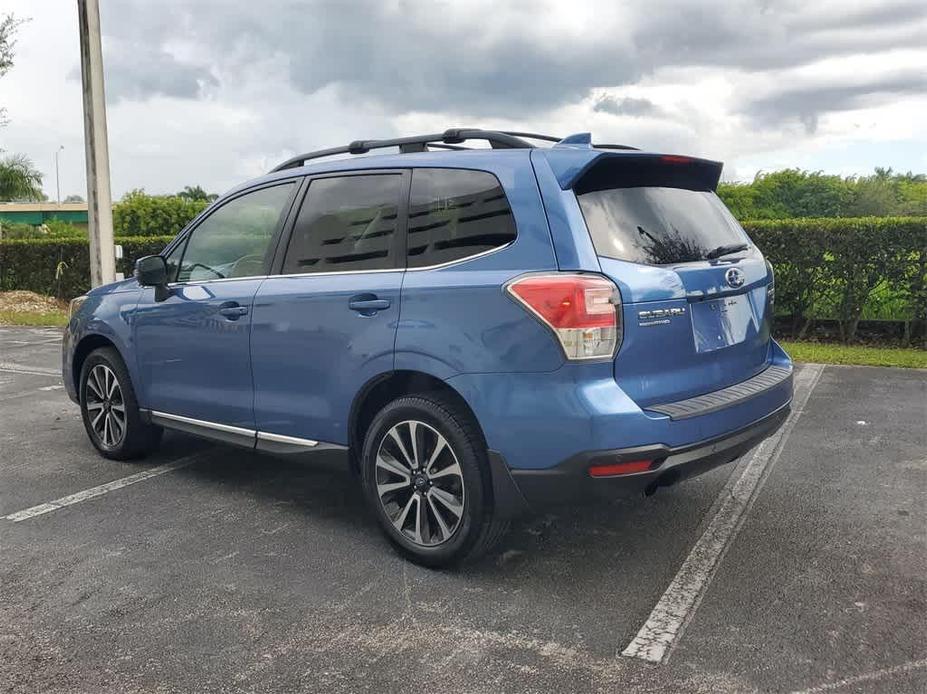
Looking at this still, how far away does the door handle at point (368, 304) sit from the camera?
3781mm

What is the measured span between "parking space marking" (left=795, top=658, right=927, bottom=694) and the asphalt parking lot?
12mm

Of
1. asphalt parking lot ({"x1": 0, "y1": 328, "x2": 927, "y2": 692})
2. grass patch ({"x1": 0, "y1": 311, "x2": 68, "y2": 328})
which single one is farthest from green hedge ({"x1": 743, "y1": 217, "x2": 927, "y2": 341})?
grass patch ({"x1": 0, "y1": 311, "x2": 68, "y2": 328})

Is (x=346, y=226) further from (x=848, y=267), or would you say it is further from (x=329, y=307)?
(x=848, y=267)

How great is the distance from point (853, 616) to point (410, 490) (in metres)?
1.85

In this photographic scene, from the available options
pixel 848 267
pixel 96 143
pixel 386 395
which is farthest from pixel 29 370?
pixel 848 267

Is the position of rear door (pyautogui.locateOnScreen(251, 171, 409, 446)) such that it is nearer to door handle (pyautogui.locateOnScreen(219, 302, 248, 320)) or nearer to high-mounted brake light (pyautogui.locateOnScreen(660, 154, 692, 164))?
door handle (pyautogui.locateOnScreen(219, 302, 248, 320))

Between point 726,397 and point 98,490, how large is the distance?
11.7 ft

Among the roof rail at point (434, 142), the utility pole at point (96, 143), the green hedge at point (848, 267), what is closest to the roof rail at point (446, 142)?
the roof rail at point (434, 142)

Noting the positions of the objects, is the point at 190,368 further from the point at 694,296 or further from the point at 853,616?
the point at 853,616

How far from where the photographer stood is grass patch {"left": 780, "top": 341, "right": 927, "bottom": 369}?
9297 millimetres

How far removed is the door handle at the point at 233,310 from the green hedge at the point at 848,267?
8432 millimetres

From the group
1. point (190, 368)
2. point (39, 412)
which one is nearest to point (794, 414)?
point (190, 368)

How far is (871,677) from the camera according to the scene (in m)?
2.81

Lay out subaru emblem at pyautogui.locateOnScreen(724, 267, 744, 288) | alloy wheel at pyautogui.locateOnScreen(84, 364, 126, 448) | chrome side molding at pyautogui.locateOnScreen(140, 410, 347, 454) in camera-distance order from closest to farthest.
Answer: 1. subaru emblem at pyautogui.locateOnScreen(724, 267, 744, 288)
2. chrome side molding at pyautogui.locateOnScreen(140, 410, 347, 454)
3. alloy wheel at pyautogui.locateOnScreen(84, 364, 126, 448)
